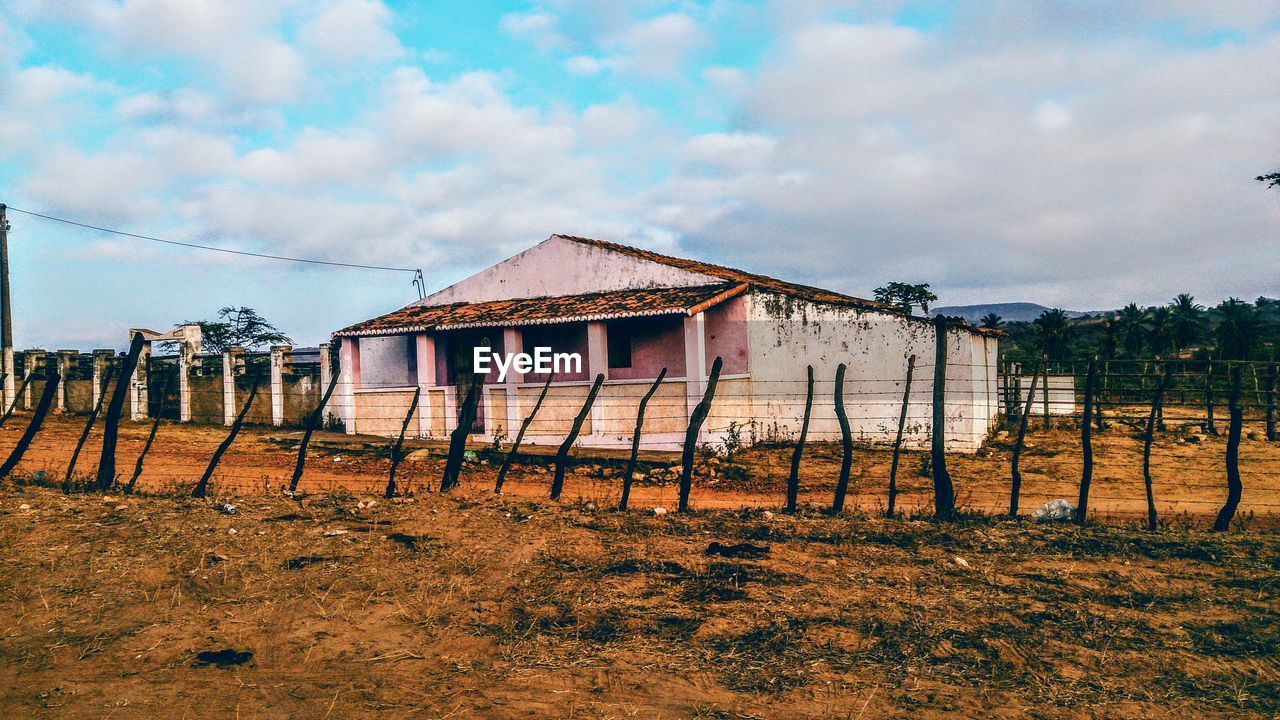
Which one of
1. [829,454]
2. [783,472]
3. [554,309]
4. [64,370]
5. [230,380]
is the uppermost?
[554,309]

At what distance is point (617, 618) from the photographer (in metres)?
4.86

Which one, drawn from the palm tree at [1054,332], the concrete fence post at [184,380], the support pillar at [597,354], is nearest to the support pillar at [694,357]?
the support pillar at [597,354]

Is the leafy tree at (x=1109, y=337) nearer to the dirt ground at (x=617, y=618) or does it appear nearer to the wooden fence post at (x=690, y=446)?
the wooden fence post at (x=690, y=446)

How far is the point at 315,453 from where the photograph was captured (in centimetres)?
1548

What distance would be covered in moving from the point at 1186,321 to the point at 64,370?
46.6 metres

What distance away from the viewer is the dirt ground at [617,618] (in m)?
3.84

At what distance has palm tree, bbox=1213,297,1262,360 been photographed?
33.3 metres

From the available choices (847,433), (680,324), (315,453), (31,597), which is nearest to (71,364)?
(315,453)

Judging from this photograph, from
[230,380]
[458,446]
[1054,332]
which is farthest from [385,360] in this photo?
[1054,332]

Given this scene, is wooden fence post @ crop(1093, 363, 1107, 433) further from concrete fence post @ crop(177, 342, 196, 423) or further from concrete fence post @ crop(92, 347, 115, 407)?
concrete fence post @ crop(92, 347, 115, 407)

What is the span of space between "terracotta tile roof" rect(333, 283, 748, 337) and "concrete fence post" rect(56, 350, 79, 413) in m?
10.2

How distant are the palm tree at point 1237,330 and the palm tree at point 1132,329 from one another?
3.11 m

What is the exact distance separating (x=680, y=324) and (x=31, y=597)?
12.7 meters

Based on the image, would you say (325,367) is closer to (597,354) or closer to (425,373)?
(425,373)
